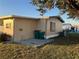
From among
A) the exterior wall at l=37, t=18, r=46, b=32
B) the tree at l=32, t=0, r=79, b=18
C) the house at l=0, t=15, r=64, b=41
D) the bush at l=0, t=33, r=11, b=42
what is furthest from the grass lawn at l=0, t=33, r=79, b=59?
the exterior wall at l=37, t=18, r=46, b=32

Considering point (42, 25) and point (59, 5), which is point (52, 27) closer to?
point (42, 25)

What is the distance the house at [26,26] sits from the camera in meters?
16.4

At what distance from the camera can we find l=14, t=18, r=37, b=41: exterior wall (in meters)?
16.5

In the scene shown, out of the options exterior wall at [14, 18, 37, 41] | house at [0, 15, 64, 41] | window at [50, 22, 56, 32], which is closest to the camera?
house at [0, 15, 64, 41]

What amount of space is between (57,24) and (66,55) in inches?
450

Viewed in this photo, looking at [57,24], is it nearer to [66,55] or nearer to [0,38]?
[0,38]

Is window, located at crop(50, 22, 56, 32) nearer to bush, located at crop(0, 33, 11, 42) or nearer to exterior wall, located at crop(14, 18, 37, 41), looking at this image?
exterior wall, located at crop(14, 18, 37, 41)

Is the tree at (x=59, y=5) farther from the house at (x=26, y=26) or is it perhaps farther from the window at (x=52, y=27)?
the window at (x=52, y=27)

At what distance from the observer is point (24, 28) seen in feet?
57.4

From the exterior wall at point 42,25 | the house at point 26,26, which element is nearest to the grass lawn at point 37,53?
the house at point 26,26

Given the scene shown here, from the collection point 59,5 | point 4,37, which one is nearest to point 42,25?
point 4,37

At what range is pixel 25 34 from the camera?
17625 millimetres

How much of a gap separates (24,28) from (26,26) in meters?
0.41

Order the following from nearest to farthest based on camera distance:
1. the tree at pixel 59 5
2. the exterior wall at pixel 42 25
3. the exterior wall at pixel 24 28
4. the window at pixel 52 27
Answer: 1. the tree at pixel 59 5
2. the exterior wall at pixel 24 28
3. the exterior wall at pixel 42 25
4. the window at pixel 52 27
